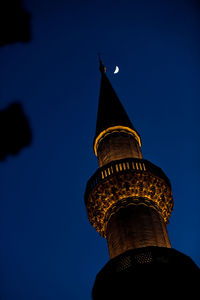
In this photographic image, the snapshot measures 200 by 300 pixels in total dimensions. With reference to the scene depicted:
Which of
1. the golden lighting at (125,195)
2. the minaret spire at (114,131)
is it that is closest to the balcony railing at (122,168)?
the golden lighting at (125,195)

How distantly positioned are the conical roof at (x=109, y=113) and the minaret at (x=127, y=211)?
0.30 ft

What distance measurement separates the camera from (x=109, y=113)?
20797 mm

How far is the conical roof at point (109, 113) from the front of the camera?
1959 cm

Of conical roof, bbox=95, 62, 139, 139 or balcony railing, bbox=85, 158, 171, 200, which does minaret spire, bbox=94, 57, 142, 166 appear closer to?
conical roof, bbox=95, 62, 139, 139

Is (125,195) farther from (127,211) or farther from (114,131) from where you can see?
(114,131)

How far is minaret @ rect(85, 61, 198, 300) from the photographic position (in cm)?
1220

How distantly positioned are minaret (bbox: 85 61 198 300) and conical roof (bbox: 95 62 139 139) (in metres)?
0.09

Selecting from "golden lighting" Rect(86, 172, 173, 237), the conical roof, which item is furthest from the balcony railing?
the conical roof

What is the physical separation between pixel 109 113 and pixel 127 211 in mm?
7399

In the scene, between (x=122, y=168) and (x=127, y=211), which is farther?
(x=122, y=168)

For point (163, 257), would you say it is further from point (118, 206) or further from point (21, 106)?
point (21, 106)

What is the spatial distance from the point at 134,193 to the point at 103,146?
13.2ft

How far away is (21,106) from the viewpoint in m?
7.79

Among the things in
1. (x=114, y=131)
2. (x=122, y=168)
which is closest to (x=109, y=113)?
(x=114, y=131)
